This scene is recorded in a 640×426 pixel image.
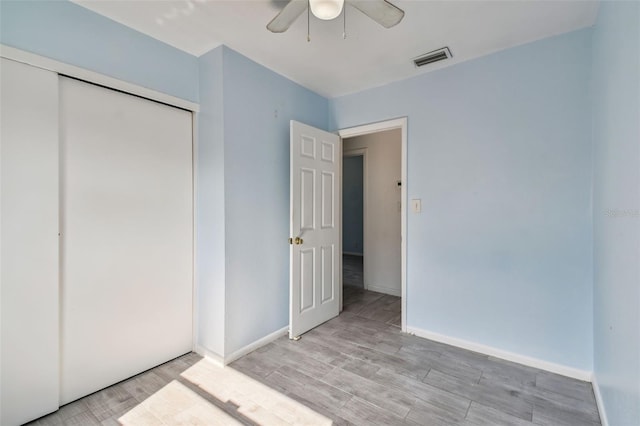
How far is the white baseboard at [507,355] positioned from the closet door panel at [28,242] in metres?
2.82

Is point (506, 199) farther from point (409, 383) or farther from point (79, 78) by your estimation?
point (79, 78)

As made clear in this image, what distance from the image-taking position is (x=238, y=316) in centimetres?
241

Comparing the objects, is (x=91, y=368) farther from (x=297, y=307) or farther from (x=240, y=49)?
(x=240, y=49)

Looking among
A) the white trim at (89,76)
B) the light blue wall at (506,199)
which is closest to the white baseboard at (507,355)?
the light blue wall at (506,199)

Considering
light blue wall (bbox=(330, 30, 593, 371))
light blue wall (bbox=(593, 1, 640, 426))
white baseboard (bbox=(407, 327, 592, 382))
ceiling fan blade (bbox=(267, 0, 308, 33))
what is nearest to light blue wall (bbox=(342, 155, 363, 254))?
light blue wall (bbox=(330, 30, 593, 371))

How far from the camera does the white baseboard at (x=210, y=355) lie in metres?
2.29

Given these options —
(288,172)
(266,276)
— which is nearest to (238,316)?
(266,276)

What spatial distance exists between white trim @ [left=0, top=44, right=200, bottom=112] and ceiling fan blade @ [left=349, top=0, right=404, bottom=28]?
157 centimetres

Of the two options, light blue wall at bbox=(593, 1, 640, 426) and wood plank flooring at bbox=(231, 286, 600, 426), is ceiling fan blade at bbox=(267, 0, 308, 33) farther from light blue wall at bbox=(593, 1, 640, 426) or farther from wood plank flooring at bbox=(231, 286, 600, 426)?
wood plank flooring at bbox=(231, 286, 600, 426)

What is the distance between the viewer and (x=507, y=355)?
235 cm

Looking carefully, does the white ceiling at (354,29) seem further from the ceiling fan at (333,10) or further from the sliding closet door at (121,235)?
the sliding closet door at (121,235)

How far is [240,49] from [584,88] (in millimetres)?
2616

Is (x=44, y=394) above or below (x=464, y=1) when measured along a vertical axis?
below

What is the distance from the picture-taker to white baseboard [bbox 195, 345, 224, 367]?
2.29 meters
